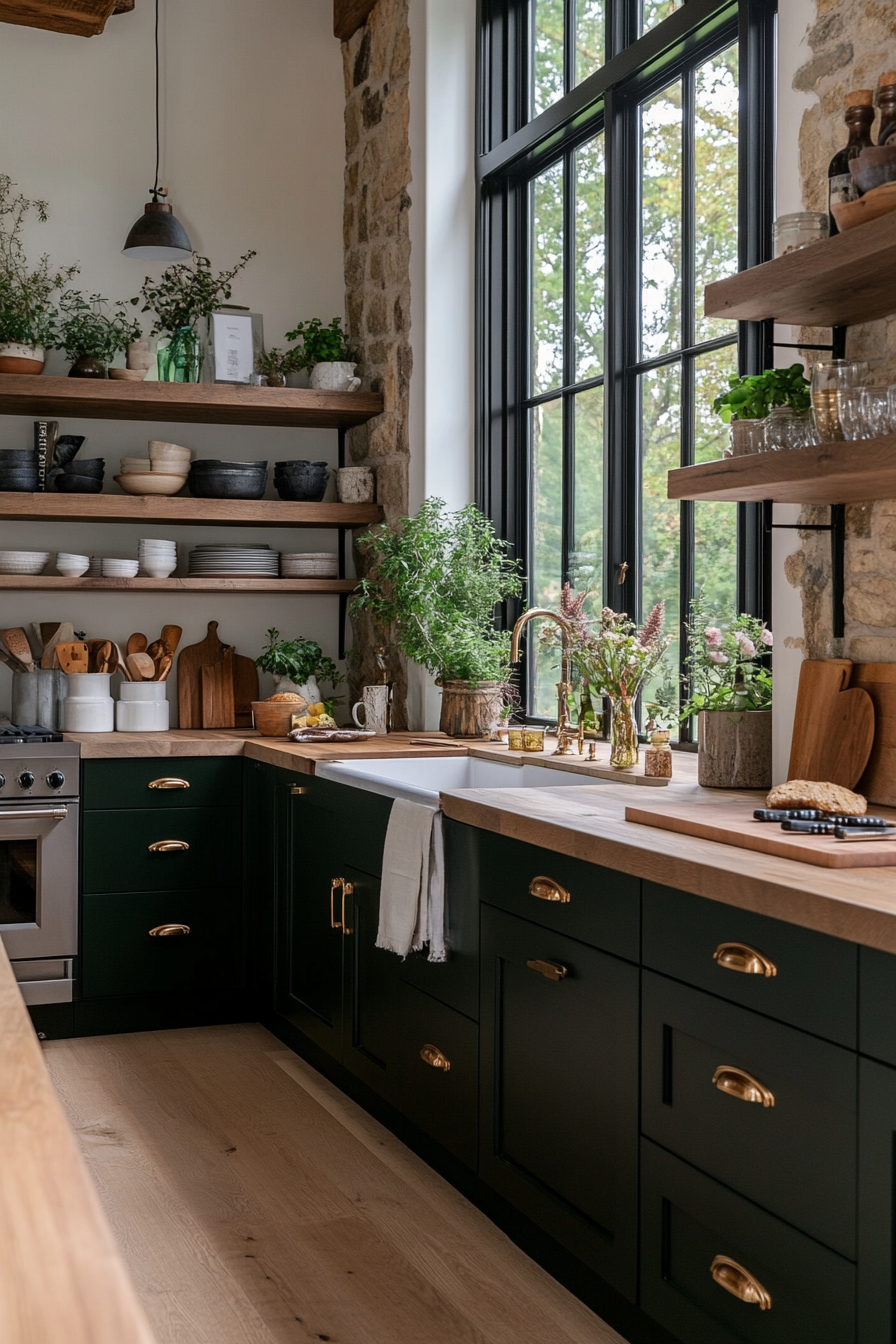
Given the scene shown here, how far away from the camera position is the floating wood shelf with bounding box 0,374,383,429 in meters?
4.61

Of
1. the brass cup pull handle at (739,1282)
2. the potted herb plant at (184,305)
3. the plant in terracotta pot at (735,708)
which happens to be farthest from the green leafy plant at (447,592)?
the brass cup pull handle at (739,1282)

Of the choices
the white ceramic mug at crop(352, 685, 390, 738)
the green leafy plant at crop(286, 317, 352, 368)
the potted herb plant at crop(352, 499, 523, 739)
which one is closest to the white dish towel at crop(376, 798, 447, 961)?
the potted herb plant at crop(352, 499, 523, 739)

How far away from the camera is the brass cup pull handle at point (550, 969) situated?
7.92 feet

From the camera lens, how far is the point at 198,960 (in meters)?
4.33

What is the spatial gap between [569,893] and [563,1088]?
14.0 inches

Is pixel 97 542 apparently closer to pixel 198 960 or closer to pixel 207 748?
pixel 207 748

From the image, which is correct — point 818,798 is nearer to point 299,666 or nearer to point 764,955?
point 764,955

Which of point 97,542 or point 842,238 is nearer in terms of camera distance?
point 842,238

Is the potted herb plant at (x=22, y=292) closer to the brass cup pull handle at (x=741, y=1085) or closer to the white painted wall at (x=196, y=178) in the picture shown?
the white painted wall at (x=196, y=178)

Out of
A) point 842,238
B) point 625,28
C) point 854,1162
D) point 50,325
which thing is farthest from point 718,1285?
point 50,325

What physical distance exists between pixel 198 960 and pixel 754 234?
275 cm

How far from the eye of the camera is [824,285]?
240 cm

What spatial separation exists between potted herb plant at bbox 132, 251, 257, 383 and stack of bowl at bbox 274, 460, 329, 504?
0.46 metres

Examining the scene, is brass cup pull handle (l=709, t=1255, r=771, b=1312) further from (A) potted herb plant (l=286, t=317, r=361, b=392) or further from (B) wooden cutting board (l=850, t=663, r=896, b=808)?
(A) potted herb plant (l=286, t=317, r=361, b=392)
